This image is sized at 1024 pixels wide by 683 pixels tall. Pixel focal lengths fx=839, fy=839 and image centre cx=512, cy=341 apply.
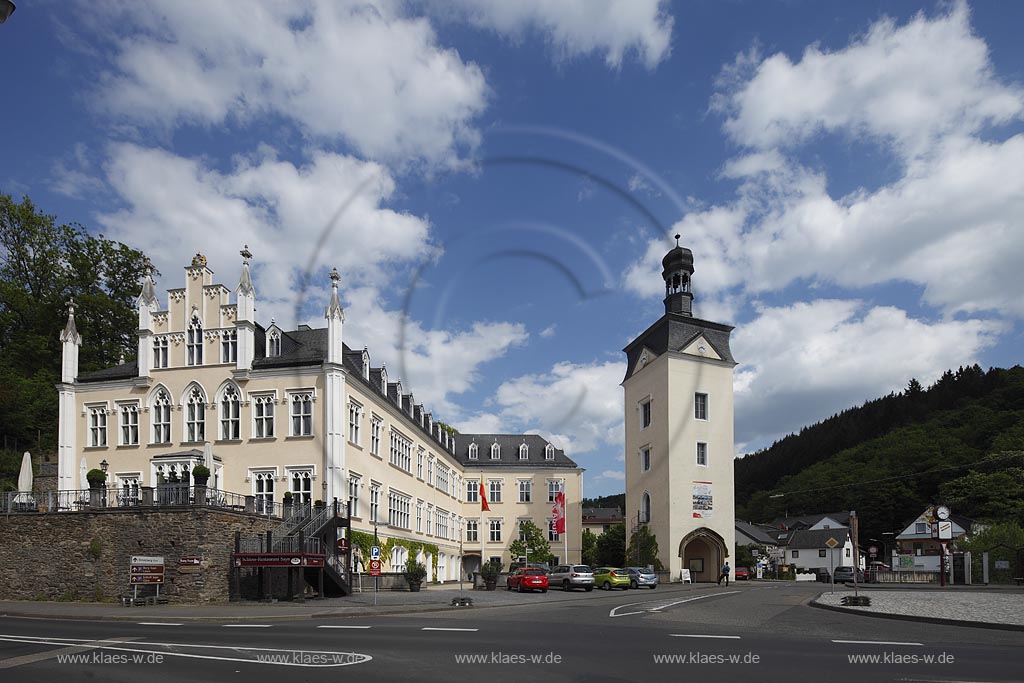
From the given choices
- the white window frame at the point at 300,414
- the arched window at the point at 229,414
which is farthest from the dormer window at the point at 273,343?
the white window frame at the point at 300,414

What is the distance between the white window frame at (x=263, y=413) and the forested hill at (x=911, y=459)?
84.7 metres

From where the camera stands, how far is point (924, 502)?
123m

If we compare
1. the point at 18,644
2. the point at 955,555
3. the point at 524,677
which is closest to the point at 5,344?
the point at 18,644

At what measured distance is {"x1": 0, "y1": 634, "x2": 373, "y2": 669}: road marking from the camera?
47.7 ft

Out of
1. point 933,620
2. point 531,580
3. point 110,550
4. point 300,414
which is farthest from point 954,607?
point 110,550

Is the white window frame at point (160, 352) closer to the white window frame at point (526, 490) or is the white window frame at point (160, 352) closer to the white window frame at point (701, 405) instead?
the white window frame at point (701, 405)

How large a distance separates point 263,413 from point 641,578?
2594 cm

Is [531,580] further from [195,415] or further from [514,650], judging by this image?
[514,650]

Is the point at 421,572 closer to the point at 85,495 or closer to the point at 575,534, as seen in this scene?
the point at 85,495

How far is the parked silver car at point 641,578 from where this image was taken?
54.1 meters

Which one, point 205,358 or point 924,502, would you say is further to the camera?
point 924,502

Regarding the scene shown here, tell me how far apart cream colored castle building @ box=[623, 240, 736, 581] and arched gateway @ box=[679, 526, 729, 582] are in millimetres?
80

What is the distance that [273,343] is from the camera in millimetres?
49250

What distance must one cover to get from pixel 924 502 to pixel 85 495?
11763 centimetres
